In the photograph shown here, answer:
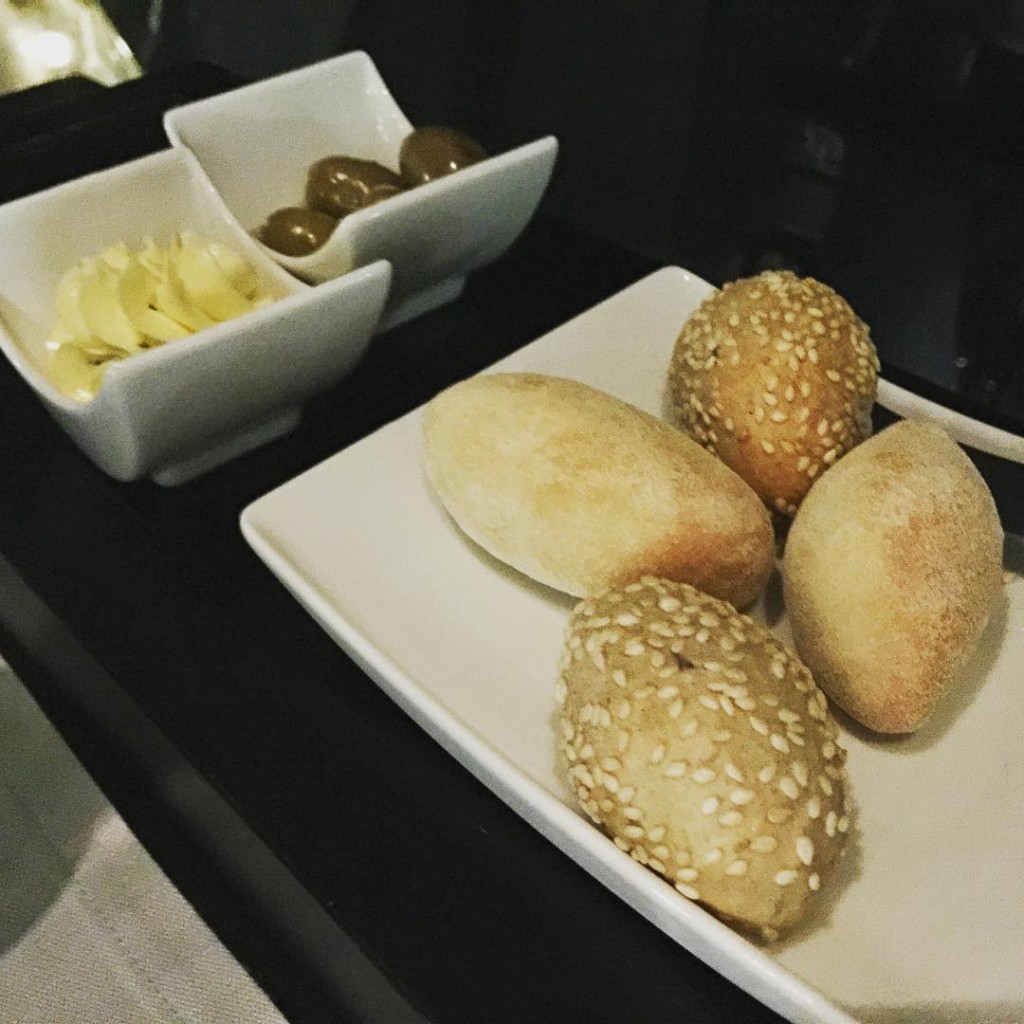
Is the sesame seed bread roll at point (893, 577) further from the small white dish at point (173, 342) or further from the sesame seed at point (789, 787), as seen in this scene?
the small white dish at point (173, 342)

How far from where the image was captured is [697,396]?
60 cm

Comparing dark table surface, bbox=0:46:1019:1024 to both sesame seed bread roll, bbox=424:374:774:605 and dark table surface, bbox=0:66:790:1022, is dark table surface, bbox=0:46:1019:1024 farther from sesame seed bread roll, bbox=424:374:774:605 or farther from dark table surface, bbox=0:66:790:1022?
sesame seed bread roll, bbox=424:374:774:605

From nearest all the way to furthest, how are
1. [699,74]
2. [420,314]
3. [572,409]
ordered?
1. [572,409]
2. [420,314]
3. [699,74]

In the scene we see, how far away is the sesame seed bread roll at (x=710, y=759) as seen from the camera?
40 centimetres

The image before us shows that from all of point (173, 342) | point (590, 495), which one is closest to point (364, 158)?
point (173, 342)

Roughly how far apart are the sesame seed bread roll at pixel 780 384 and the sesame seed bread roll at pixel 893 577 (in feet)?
0.11

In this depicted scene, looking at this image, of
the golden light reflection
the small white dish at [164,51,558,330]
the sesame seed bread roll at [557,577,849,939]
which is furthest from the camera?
the golden light reflection

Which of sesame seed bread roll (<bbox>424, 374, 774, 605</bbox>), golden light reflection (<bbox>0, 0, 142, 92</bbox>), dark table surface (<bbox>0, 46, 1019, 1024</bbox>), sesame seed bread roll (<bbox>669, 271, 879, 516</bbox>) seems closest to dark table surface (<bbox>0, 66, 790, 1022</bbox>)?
dark table surface (<bbox>0, 46, 1019, 1024</bbox>)

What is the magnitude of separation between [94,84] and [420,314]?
17.3 inches

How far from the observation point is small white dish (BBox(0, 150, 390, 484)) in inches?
22.1

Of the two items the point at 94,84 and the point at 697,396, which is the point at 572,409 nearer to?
the point at 697,396

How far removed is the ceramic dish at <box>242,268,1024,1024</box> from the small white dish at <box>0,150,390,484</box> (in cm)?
7

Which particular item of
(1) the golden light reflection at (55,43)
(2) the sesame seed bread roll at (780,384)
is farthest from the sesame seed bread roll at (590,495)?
(1) the golden light reflection at (55,43)

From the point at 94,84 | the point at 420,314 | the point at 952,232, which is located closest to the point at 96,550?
the point at 420,314
